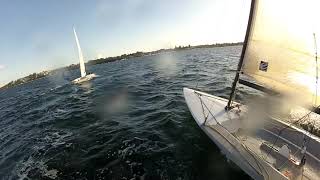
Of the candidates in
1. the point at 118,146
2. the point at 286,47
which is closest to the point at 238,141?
the point at 286,47

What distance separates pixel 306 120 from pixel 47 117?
2089cm

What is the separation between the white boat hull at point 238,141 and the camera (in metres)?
8.22

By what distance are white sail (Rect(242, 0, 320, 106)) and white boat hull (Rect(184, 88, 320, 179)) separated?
7.78 feet

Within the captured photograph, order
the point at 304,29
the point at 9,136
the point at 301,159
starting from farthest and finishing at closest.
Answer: the point at 9,136 < the point at 301,159 < the point at 304,29

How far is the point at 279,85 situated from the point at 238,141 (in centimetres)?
259

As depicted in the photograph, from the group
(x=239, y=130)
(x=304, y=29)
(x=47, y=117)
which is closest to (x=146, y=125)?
(x=239, y=130)

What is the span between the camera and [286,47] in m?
8.75

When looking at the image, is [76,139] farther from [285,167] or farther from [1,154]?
[285,167]

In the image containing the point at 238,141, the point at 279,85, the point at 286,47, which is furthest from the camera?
the point at 238,141

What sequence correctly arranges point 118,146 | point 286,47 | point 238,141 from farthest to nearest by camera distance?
point 118,146
point 238,141
point 286,47

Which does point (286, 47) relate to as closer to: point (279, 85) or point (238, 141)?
point (279, 85)

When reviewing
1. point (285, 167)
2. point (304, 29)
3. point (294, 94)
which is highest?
point (304, 29)

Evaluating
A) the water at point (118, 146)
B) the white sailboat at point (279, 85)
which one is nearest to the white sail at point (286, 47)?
the white sailboat at point (279, 85)

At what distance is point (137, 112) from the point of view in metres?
19.4
